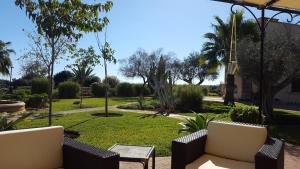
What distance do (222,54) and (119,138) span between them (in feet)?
57.3

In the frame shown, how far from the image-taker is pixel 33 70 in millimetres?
33594

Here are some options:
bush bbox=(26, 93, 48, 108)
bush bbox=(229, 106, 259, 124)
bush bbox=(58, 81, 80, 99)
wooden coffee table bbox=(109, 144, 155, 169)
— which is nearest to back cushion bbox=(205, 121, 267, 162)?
wooden coffee table bbox=(109, 144, 155, 169)

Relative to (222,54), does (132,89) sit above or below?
below

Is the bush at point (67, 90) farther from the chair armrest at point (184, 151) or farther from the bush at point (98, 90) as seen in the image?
the chair armrest at point (184, 151)

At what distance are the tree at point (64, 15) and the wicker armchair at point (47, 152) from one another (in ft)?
12.0

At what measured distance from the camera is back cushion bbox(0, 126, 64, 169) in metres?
3.13

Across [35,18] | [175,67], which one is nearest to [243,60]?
[35,18]

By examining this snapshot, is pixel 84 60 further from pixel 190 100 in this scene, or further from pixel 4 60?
pixel 4 60

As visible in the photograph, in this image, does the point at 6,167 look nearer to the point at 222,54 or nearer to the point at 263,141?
the point at 263,141

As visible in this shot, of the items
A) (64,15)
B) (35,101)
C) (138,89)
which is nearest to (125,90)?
(138,89)

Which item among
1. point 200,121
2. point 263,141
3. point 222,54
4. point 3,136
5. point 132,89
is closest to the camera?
point 3,136

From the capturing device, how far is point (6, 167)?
10.2 feet

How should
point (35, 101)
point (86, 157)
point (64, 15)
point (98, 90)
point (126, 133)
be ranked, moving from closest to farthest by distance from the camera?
1. point (86, 157)
2. point (64, 15)
3. point (126, 133)
4. point (35, 101)
5. point (98, 90)

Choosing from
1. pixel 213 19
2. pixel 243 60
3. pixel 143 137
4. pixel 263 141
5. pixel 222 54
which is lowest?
pixel 143 137
